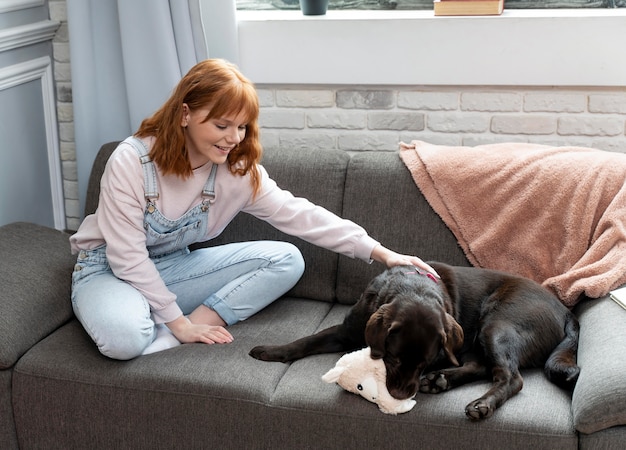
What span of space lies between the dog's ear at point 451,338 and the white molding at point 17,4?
1.82 meters

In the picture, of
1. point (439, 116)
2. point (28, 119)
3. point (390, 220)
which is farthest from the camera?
point (28, 119)

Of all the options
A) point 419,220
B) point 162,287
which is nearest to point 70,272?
point 162,287

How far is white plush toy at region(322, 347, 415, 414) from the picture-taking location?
6.23 ft

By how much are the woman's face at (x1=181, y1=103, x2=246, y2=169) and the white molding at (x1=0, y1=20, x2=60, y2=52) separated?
0.91 metres

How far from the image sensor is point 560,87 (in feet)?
9.19

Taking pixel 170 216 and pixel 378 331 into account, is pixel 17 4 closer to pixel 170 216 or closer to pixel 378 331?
pixel 170 216

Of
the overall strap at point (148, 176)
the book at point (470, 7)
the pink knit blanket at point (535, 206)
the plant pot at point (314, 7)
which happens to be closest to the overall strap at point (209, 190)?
the overall strap at point (148, 176)

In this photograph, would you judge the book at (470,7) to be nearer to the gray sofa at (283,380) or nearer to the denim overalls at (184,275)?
the gray sofa at (283,380)

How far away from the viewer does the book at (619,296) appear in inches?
84.4

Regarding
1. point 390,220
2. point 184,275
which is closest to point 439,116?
point 390,220

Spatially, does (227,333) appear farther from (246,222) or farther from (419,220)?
(419,220)

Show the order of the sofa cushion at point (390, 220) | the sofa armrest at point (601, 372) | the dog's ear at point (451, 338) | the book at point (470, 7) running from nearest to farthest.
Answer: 1. the sofa armrest at point (601, 372)
2. the dog's ear at point (451, 338)
3. the sofa cushion at point (390, 220)
4. the book at point (470, 7)

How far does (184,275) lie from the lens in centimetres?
245

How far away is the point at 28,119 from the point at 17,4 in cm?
41
